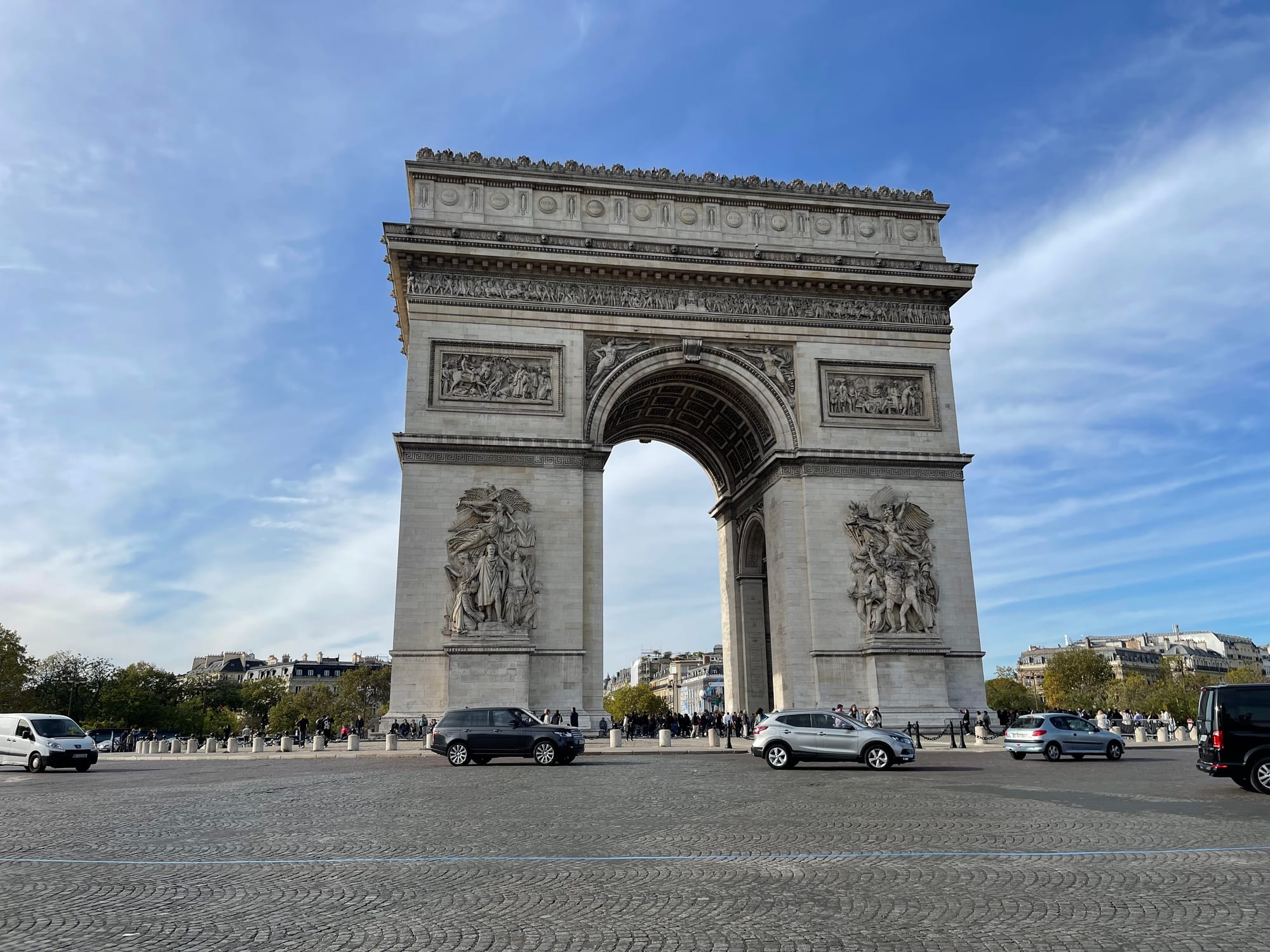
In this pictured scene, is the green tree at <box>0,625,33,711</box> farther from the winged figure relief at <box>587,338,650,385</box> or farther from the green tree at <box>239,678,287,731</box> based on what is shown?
the winged figure relief at <box>587,338,650,385</box>

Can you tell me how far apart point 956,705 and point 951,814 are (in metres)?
21.3

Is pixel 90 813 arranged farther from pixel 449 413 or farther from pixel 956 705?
pixel 956 705

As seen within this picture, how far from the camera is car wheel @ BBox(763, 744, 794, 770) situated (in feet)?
60.8

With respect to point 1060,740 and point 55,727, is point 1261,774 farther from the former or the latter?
point 55,727

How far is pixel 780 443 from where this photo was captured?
3197 centimetres

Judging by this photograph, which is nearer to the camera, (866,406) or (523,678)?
(523,678)

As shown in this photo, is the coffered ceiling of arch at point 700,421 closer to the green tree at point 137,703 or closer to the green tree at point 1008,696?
the green tree at point 137,703

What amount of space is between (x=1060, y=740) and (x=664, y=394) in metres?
18.3

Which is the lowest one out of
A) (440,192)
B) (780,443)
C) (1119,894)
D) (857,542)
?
(1119,894)

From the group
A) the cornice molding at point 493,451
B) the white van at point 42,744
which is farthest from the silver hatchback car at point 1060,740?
the white van at point 42,744

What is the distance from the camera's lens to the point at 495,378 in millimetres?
30359

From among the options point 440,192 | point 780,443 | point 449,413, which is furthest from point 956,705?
point 440,192

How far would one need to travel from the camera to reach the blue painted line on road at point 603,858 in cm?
733

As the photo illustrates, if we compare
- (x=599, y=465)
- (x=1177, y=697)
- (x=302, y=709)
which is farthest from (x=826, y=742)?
(x=302, y=709)
